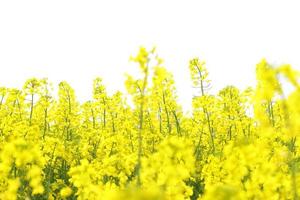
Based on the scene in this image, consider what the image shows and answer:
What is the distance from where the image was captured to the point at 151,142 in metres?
11.0

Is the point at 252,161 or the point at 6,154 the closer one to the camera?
the point at 252,161

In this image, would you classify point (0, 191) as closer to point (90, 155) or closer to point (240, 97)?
point (90, 155)

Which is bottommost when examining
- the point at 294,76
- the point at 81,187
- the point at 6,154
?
the point at 81,187

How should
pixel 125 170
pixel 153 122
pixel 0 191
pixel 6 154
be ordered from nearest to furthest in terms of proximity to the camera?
pixel 6 154
pixel 125 170
pixel 0 191
pixel 153 122

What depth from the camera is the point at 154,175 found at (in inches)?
169

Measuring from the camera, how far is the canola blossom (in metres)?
4.39

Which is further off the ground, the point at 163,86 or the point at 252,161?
the point at 163,86

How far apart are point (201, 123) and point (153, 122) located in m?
1.52

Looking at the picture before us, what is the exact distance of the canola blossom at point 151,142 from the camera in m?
4.39

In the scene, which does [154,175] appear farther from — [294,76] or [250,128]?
[250,128]

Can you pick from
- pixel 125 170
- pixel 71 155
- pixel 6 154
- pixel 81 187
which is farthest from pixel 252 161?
pixel 71 155

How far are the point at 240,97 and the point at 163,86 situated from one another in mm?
2295

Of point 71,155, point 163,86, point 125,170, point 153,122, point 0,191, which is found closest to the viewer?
point 125,170

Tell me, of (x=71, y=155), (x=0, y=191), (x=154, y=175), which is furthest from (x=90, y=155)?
(x=154, y=175)
